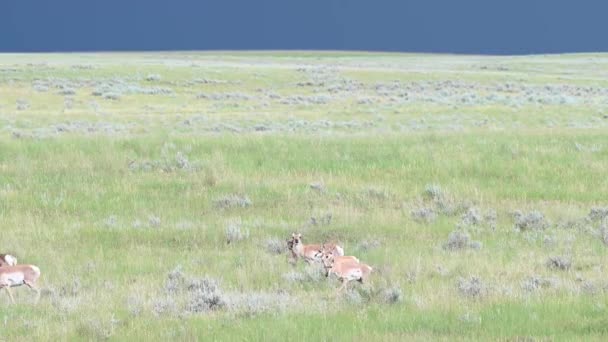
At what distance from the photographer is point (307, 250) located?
10969mm

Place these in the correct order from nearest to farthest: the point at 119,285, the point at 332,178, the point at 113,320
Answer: the point at 113,320 < the point at 119,285 < the point at 332,178

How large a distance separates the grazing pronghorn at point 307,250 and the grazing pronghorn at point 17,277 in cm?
296

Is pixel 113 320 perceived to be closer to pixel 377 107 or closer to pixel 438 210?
pixel 438 210

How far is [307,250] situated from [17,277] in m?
3.27

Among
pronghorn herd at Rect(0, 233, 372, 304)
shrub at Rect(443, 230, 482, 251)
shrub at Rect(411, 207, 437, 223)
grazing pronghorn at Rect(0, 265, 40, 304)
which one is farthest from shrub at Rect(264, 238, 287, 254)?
grazing pronghorn at Rect(0, 265, 40, 304)

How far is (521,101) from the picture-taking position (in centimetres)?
4522

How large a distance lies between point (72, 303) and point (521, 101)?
38.5 m

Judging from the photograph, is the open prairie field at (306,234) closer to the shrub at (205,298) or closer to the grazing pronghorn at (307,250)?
the shrub at (205,298)

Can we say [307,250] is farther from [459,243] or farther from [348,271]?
[459,243]

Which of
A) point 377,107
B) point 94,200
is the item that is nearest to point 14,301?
point 94,200

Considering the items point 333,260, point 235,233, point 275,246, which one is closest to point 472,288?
point 333,260

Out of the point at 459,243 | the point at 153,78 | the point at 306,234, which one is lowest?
the point at 153,78

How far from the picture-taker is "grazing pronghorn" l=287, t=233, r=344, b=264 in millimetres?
10766

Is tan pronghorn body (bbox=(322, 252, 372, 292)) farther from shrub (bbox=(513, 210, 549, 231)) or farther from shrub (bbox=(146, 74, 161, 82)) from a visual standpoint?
shrub (bbox=(146, 74, 161, 82))
